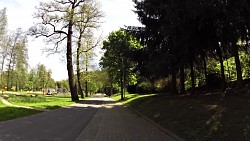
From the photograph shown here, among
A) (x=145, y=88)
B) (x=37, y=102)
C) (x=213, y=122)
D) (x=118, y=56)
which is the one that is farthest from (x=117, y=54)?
(x=213, y=122)

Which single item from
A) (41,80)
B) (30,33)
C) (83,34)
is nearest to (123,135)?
(30,33)

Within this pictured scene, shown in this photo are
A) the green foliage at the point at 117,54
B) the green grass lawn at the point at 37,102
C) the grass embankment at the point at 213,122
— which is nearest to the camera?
the grass embankment at the point at 213,122

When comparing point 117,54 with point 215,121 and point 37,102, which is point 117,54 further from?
point 215,121

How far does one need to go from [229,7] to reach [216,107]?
175 inches

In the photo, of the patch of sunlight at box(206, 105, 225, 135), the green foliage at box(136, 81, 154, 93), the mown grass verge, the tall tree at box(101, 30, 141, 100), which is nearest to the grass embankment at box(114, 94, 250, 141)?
the patch of sunlight at box(206, 105, 225, 135)

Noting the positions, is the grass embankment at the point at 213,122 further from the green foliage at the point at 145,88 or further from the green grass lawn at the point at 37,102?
the green foliage at the point at 145,88

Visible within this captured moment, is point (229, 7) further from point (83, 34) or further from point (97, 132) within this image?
point (83, 34)

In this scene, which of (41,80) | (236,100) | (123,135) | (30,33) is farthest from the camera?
(41,80)

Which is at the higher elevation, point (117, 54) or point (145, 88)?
point (117, 54)

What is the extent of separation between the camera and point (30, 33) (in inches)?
1458

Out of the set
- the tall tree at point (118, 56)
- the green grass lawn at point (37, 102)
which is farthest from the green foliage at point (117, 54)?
the green grass lawn at point (37, 102)

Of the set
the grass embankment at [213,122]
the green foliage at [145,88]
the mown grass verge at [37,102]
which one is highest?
the green foliage at [145,88]

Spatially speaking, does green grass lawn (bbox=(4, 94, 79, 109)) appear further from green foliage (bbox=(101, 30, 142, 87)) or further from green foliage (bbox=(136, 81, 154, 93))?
green foliage (bbox=(136, 81, 154, 93))

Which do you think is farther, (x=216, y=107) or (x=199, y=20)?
(x=199, y=20)
